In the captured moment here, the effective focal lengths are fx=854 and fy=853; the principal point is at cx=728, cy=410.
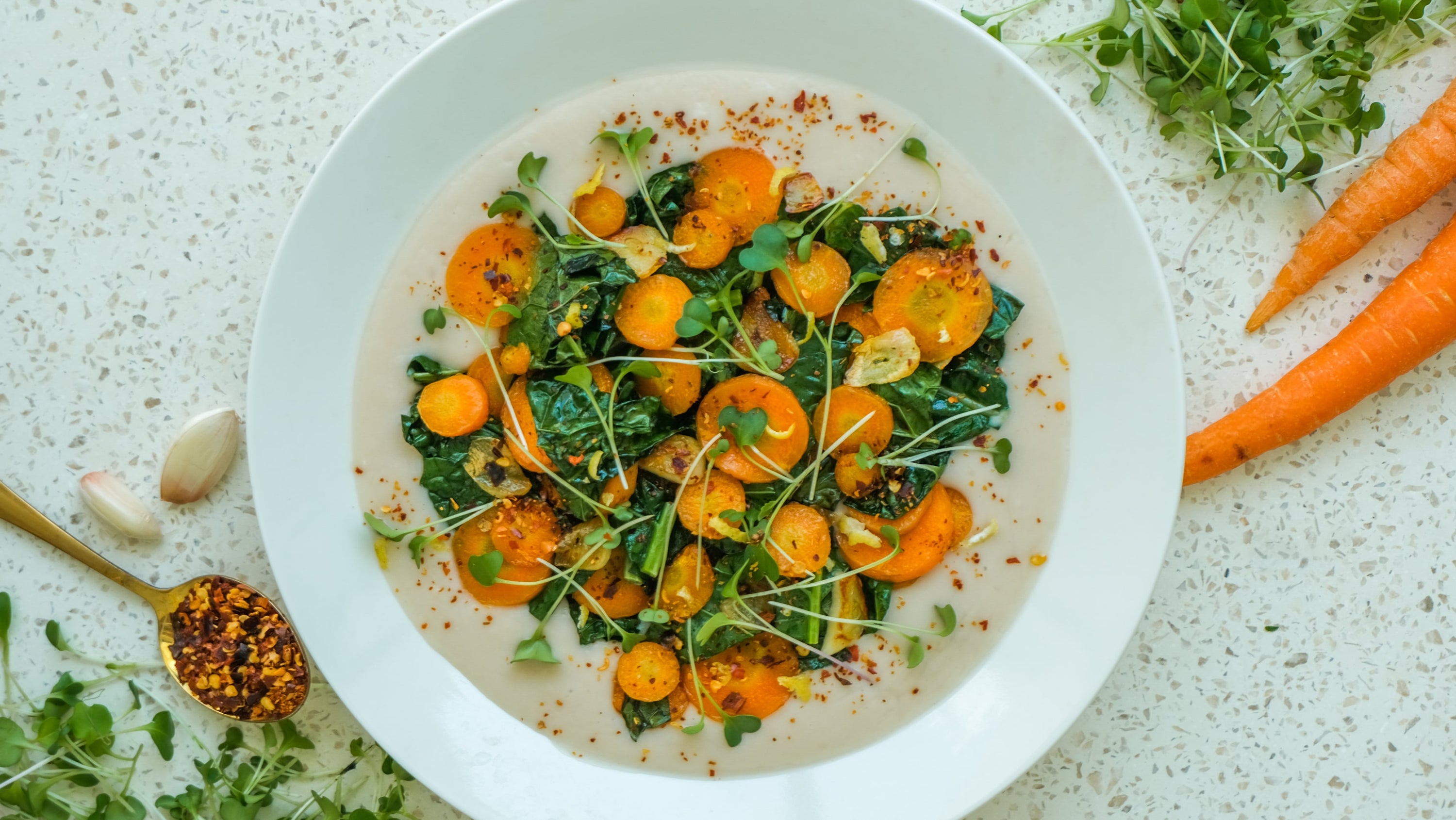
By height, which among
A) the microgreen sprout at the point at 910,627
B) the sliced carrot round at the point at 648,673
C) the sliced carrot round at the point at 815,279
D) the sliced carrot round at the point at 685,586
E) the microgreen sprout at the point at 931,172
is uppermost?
the microgreen sprout at the point at 931,172

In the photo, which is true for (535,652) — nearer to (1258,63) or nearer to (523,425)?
(523,425)

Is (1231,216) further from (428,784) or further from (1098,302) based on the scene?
(428,784)

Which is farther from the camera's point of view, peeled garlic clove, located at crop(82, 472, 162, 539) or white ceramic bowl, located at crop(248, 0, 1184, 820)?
peeled garlic clove, located at crop(82, 472, 162, 539)

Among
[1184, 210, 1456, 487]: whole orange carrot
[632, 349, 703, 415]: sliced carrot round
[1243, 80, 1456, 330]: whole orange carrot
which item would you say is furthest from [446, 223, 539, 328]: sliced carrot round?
[1243, 80, 1456, 330]: whole orange carrot

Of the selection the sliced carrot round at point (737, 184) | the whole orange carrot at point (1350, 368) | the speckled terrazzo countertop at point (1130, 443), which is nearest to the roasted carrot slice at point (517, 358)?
the sliced carrot round at point (737, 184)

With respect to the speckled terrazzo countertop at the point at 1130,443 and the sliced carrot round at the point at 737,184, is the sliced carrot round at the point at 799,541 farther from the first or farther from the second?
the speckled terrazzo countertop at the point at 1130,443

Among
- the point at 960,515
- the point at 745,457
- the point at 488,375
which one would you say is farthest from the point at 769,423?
the point at 488,375

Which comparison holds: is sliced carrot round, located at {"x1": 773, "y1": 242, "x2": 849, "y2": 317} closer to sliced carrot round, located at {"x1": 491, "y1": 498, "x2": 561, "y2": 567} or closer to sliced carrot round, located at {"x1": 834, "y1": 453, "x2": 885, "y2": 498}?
sliced carrot round, located at {"x1": 834, "y1": 453, "x2": 885, "y2": 498}

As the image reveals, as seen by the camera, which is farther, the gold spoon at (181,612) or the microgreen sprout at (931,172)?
the gold spoon at (181,612)
